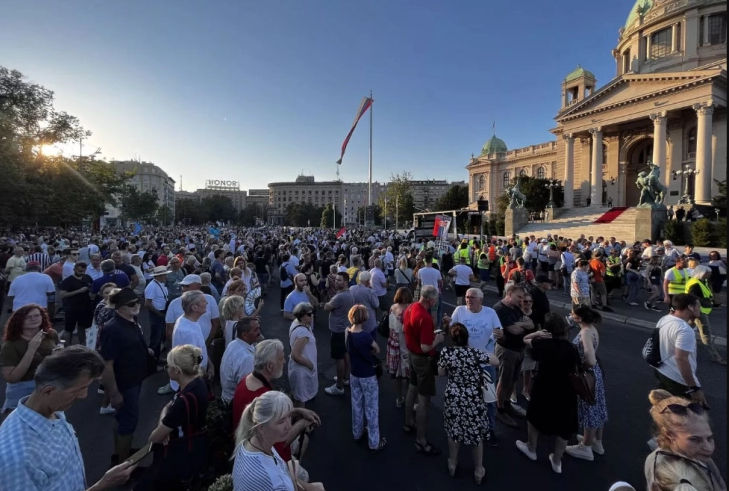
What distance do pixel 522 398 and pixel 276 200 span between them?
488ft

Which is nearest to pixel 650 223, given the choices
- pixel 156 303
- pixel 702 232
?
pixel 702 232

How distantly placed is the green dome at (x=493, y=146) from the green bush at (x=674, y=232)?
5248cm

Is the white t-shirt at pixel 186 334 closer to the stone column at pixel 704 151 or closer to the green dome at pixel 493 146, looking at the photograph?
the stone column at pixel 704 151

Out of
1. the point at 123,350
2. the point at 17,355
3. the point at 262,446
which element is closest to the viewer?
the point at 262,446

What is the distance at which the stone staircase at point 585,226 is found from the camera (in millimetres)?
25661

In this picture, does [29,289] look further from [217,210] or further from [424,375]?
[217,210]

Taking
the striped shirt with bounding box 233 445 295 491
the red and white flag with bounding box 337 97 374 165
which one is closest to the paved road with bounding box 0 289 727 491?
the striped shirt with bounding box 233 445 295 491

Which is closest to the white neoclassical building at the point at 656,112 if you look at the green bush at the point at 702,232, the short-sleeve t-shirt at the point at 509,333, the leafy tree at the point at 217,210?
the green bush at the point at 702,232

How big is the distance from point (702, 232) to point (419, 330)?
79.3 ft

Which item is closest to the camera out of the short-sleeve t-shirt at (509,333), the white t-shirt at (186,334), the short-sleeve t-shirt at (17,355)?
the short-sleeve t-shirt at (17,355)

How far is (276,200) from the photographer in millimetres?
147250

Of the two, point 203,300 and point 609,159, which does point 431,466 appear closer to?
point 203,300

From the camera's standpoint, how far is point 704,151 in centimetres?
2983

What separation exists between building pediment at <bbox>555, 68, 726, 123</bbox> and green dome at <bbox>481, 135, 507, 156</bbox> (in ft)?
98.0
